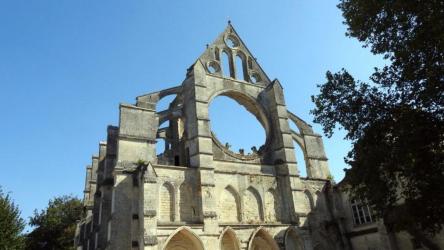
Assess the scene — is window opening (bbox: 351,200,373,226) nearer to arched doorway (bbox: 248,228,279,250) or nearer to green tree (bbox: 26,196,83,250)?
arched doorway (bbox: 248,228,279,250)

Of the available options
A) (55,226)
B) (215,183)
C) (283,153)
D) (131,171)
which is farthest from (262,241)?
(55,226)

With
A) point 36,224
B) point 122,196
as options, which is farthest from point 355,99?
point 36,224

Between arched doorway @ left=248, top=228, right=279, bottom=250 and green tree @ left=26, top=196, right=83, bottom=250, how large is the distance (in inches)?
783

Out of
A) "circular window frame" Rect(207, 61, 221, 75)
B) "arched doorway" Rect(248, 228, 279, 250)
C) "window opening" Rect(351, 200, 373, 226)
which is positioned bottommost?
"arched doorway" Rect(248, 228, 279, 250)

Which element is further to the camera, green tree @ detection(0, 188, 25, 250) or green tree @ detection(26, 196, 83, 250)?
green tree @ detection(26, 196, 83, 250)

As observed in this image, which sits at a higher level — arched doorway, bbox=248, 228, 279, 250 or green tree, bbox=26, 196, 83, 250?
green tree, bbox=26, 196, 83, 250

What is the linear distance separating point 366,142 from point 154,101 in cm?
1320

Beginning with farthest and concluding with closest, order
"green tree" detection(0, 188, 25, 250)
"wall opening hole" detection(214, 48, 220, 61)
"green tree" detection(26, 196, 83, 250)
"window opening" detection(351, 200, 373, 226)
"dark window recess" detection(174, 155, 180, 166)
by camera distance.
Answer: "green tree" detection(26, 196, 83, 250)
"wall opening hole" detection(214, 48, 220, 61)
"dark window recess" detection(174, 155, 180, 166)
"window opening" detection(351, 200, 373, 226)
"green tree" detection(0, 188, 25, 250)

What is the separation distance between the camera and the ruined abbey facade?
56.5 feet

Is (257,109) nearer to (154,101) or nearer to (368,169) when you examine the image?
(154,101)

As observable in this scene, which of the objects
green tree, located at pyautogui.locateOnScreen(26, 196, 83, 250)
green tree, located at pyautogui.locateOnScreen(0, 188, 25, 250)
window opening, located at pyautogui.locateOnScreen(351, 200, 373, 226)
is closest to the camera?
green tree, located at pyautogui.locateOnScreen(0, 188, 25, 250)

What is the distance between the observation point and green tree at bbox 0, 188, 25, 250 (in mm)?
16484

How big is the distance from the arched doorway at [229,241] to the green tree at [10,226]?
33.5ft

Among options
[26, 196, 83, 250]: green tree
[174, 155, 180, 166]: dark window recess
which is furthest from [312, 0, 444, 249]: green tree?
[26, 196, 83, 250]: green tree
